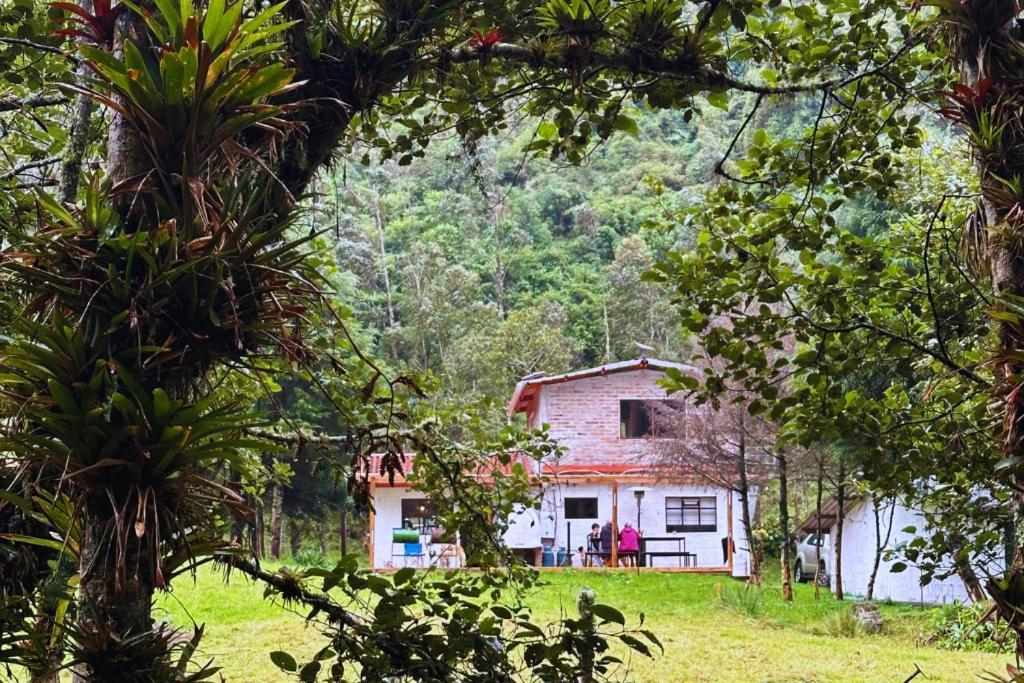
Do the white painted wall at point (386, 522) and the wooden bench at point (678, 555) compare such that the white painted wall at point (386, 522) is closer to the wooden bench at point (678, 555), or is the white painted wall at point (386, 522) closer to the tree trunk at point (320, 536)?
the tree trunk at point (320, 536)

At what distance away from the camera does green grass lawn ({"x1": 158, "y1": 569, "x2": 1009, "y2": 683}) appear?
325 inches

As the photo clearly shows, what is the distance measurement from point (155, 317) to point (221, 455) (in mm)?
290

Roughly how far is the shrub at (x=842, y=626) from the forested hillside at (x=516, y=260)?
16510mm

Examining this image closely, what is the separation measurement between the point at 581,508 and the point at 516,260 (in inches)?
848

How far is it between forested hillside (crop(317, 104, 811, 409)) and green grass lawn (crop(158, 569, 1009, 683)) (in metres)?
14.2

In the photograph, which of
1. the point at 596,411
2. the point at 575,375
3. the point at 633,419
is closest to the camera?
the point at 575,375

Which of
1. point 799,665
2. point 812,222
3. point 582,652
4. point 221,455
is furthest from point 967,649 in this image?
point 221,455

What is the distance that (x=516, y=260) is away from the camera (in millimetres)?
41344

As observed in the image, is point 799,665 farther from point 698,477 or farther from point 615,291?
point 615,291

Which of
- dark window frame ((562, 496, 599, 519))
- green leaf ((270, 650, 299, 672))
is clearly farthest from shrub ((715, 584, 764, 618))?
green leaf ((270, 650, 299, 672))

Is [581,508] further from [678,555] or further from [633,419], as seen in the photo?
[678,555]

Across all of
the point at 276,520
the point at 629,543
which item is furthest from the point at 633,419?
the point at 276,520

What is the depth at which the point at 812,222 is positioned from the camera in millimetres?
3770

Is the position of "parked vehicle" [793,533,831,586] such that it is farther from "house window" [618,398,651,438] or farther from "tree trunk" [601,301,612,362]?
"tree trunk" [601,301,612,362]
